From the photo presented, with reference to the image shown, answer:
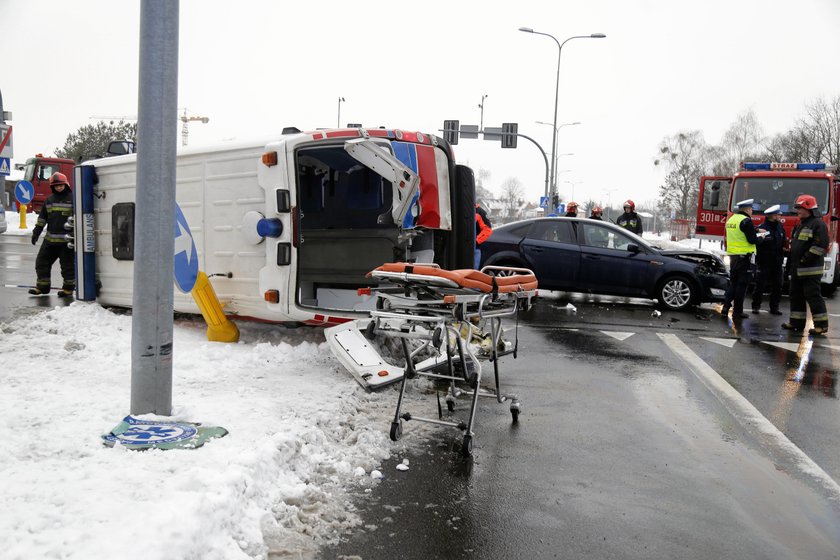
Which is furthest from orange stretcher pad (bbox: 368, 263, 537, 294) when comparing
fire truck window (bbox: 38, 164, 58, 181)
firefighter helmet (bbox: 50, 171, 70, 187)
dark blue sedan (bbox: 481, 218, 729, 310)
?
fire truck window (bbox: 38, 164, 58, 181)

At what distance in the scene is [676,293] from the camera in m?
11.7

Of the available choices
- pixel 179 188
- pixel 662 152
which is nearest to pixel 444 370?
pixel 179 188

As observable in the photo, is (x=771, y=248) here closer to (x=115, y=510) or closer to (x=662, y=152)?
(x=115, y=510)

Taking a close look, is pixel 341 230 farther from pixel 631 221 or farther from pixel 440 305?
pixel 631 221

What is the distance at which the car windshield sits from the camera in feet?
48.8

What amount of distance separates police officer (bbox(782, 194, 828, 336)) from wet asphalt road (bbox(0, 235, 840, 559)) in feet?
8.38

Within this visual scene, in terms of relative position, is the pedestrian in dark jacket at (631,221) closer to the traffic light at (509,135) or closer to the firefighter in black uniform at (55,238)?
the firefighter in black uniform at (55,238)

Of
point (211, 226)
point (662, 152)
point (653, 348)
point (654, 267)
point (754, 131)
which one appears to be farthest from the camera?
point (662, 152)

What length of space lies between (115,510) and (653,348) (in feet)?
22.3

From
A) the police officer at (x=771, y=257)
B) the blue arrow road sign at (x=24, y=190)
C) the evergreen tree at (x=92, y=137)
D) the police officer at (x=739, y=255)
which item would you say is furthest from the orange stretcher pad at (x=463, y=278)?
the evergreen tree at (x=92, y=137)

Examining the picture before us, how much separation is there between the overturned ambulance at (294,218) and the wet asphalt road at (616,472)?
1.51 metres

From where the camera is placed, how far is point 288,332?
7758 millimetres

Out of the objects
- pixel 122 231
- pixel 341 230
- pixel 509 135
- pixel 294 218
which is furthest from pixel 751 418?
pixel 509 135

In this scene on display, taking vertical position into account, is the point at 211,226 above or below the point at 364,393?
above
